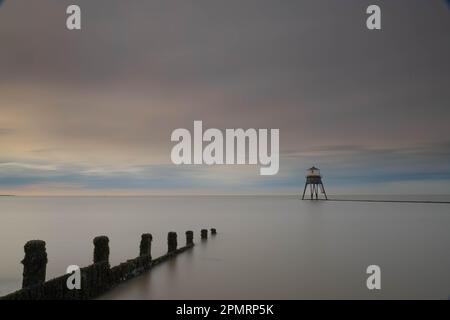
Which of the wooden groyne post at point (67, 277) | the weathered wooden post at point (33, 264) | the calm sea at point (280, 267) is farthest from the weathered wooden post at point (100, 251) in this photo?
the weathered wooden post at point (33, 264)

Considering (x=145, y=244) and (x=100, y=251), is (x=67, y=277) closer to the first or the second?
(x=100, y=251)

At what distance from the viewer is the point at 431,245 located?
102ft

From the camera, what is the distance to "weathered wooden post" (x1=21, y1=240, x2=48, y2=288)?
8.12 meters

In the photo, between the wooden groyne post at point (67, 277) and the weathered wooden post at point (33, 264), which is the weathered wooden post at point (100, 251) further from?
the weathered wooden post at point (33, 264)

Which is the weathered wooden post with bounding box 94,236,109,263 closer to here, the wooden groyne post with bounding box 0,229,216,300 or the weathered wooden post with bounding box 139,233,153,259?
the wooden groyne post with bounding box 0,229,216,300

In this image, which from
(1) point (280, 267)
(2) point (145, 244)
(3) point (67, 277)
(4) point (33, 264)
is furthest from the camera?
(1) point (280, 267)

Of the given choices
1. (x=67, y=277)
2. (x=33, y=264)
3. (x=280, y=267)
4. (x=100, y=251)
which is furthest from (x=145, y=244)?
(x=280, y=267)

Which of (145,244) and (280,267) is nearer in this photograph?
(145,244)

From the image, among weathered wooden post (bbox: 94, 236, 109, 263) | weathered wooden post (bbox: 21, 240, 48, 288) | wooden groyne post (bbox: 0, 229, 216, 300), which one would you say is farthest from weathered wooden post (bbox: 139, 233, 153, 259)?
weathered wooden post (bbox: 21, 240, 48, 288)

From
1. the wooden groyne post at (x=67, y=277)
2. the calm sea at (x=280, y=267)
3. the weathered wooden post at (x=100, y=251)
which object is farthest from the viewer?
the calm sea at (x=280, y=267)

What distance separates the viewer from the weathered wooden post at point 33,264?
8118 millimetres

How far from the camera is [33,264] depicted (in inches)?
324

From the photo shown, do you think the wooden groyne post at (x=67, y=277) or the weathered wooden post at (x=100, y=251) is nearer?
the wooden groyne post at (x=67, y=277)
